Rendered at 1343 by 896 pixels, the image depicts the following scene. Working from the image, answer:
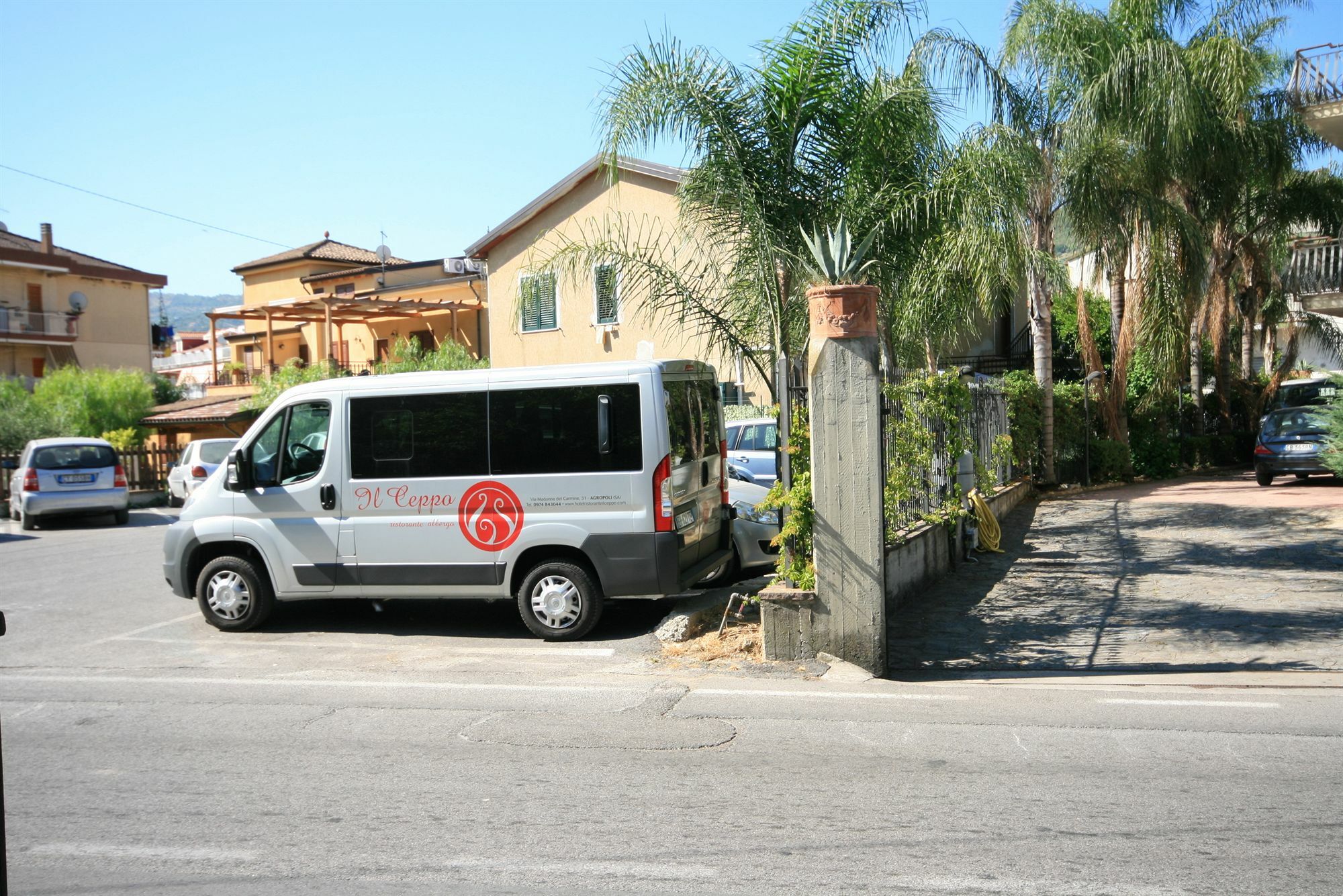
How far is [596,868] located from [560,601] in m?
4.75

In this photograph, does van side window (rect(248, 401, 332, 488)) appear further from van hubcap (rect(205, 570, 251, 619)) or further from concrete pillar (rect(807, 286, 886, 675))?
concrete pillar (rect(807, 286, 886, 675))

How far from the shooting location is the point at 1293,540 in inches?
523

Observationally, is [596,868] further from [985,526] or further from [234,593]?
[985,526]

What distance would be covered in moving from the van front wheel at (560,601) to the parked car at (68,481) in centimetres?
1545

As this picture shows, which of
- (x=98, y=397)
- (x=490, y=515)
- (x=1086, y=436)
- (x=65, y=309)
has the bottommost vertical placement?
(x=490, y=515)

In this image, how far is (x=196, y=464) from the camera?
23.1 meters

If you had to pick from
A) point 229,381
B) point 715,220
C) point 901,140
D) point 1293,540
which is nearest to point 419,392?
point 715,220

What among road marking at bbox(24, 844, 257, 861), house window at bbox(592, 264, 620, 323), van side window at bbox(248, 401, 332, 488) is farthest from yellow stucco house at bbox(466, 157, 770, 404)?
road marking at bbox(24, 844, 257, 861)

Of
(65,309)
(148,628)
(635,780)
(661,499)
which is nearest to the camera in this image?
(635,780)

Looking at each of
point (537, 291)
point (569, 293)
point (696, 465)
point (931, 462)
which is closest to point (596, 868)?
point (696, 465)

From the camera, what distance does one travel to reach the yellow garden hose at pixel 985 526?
1306cm

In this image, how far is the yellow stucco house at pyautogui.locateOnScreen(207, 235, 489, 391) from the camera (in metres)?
35.2

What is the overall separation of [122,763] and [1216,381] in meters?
27.6

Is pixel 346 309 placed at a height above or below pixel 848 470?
above
